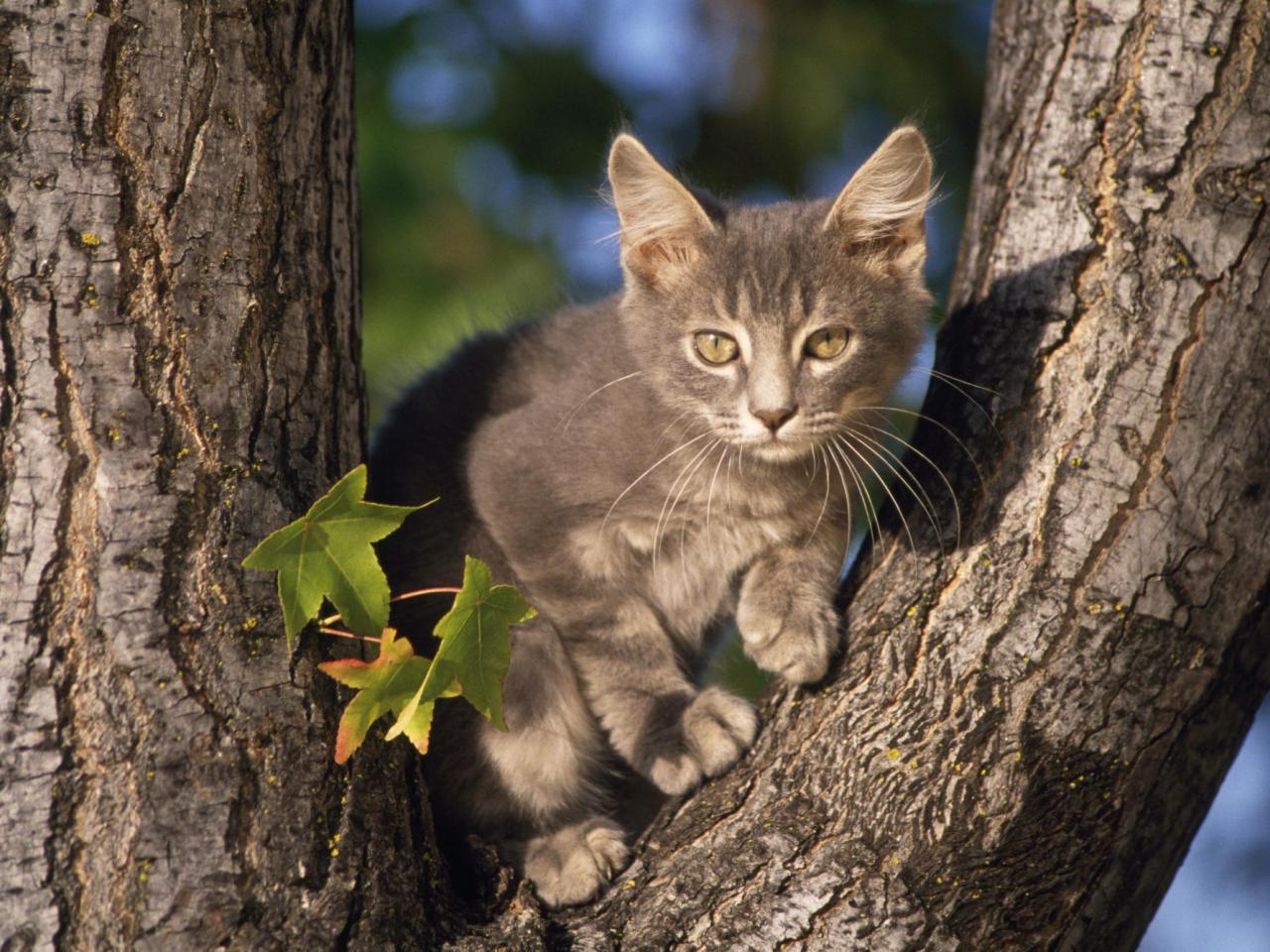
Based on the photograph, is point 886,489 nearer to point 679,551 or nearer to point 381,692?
point 679,551

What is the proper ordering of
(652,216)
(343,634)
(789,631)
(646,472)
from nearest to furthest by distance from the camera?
(343,634) → (789,631) → (646,472) → (652,216)

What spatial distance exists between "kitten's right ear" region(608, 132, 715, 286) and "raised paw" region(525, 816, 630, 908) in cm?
146

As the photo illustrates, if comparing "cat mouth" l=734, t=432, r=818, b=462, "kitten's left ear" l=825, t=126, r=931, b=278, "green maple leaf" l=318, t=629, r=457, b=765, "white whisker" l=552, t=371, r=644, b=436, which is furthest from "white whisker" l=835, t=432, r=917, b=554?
"green maple leaf" l=318, t=629, r=457, b=765

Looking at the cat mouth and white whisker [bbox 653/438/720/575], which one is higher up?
the cat mouth

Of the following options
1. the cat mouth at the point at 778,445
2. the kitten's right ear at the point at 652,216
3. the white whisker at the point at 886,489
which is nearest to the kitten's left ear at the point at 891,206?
the kitten's right ear at the point at 652,216

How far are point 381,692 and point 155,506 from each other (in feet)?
1.64

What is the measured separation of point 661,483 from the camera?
123 inches

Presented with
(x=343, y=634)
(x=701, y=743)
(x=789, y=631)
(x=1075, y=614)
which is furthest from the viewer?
(x=701, y=743)

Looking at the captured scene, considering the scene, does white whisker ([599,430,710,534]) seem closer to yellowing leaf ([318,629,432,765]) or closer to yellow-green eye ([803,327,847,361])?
yellow-green eye ([803,327,847,361])

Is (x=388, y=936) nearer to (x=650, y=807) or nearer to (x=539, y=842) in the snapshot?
(x=539, y=842)

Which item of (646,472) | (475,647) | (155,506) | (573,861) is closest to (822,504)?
(646,472)

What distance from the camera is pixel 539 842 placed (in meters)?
2.88

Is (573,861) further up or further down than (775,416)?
further down

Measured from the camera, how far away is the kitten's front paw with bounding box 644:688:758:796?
2.77 metres
